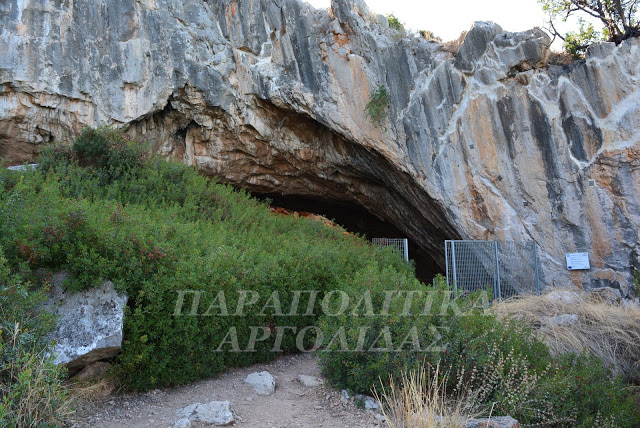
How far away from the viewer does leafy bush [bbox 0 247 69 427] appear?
3211 millimetres

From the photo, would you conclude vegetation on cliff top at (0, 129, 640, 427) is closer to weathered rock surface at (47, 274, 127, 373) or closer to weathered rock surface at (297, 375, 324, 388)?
weathered rock surface at (47, 274, 127, 373)

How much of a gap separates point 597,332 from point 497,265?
4.01 metres

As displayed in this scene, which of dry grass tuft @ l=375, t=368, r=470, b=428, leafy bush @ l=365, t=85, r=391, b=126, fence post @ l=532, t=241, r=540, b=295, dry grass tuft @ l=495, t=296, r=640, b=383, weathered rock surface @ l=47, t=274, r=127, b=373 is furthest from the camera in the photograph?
→ leafy bush @ l=365, t=85, r=391, b=126

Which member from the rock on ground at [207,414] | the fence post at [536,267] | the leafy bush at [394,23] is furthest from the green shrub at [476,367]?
the leafy bush at [394,23]

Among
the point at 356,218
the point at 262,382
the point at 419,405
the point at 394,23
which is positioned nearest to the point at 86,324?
the point at 262,382

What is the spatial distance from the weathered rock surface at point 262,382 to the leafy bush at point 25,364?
1788 mm

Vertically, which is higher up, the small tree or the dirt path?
the small tree

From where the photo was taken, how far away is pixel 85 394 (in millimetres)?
4047

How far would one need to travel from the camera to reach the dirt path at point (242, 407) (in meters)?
3.98

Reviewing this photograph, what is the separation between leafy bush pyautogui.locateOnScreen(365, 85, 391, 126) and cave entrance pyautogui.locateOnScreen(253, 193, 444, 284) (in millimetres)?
4796

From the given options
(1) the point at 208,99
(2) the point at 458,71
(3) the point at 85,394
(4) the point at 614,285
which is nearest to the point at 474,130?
(2) the point at 458,71

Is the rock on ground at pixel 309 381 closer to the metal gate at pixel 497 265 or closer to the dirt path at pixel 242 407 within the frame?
the dirt path at pixel 242 407

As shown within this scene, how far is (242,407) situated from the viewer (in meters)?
4.38

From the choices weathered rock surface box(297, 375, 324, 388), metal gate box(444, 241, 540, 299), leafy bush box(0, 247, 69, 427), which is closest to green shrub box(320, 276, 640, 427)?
weathered rock surface box(297, 375, 324, 388)
